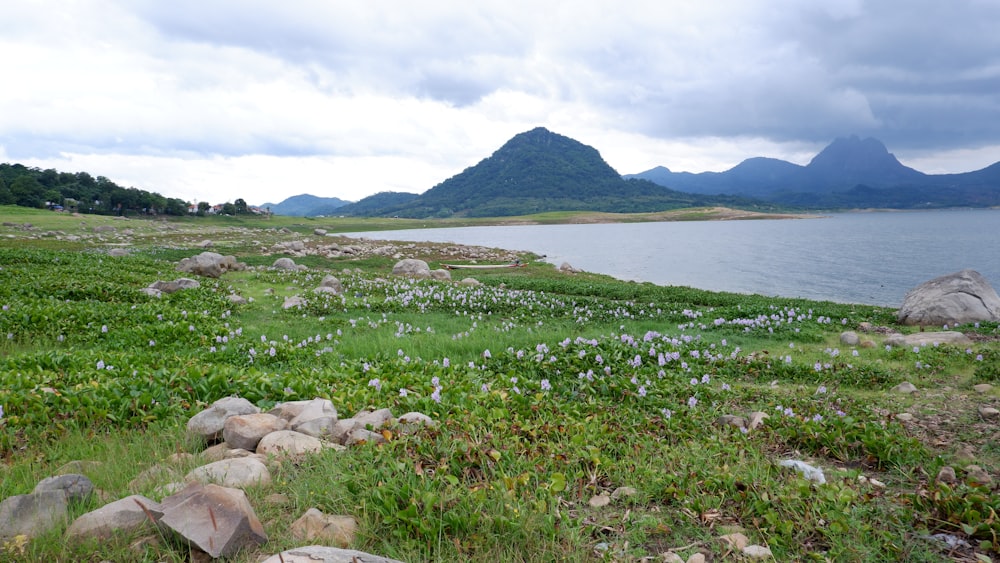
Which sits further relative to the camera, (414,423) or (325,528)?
(414,423)

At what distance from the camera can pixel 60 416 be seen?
5785 millimetres

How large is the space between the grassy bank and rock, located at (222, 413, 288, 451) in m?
0.39

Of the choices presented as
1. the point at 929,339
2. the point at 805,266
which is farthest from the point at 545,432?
the point at 805,266

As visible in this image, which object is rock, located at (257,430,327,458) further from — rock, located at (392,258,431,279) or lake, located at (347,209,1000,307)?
lake, located at (347,209,1000,307)

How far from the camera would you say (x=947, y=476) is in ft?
15.2

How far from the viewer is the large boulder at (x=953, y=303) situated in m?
15.9

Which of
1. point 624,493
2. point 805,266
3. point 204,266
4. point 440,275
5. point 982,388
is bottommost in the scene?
point 805,266

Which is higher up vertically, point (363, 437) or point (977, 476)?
point (363, 437)

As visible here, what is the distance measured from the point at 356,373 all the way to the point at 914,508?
6967 mm

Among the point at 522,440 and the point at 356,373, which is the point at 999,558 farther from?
the point at 356,373

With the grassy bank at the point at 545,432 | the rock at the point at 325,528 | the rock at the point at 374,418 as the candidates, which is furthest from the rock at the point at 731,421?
the rock at the point at 325,528

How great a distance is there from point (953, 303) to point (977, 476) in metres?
15.6

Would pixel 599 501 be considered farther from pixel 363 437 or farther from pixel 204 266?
pixel 204 266

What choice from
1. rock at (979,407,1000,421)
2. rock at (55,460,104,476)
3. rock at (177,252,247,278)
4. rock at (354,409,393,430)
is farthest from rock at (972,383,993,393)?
rock at (177,252,247,278)
